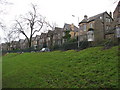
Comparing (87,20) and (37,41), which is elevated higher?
(87,20)

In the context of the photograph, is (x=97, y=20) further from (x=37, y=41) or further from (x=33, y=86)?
(x=37, y=41)

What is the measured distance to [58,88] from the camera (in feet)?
21.8

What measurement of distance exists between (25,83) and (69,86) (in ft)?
10.1

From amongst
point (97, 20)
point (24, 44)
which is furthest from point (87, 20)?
point (24, 44)

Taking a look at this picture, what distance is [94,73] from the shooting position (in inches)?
305

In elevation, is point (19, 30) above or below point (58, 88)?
above

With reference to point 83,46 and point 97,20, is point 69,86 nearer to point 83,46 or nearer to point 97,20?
point 83,46

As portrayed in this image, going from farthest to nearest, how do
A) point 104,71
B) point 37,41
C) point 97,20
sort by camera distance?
point 37,41
point 97,20
point 104,71

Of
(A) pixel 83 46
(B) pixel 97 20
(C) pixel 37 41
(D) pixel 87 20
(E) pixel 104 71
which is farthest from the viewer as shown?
(C) pixel 37 41

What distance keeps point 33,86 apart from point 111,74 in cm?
455

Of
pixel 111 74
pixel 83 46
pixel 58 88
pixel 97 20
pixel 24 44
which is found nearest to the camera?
pixel 58 88

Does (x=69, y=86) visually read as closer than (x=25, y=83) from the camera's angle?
Yes

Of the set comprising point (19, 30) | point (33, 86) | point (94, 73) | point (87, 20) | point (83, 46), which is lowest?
point (33, 86)

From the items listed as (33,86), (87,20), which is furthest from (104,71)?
(87,20)
